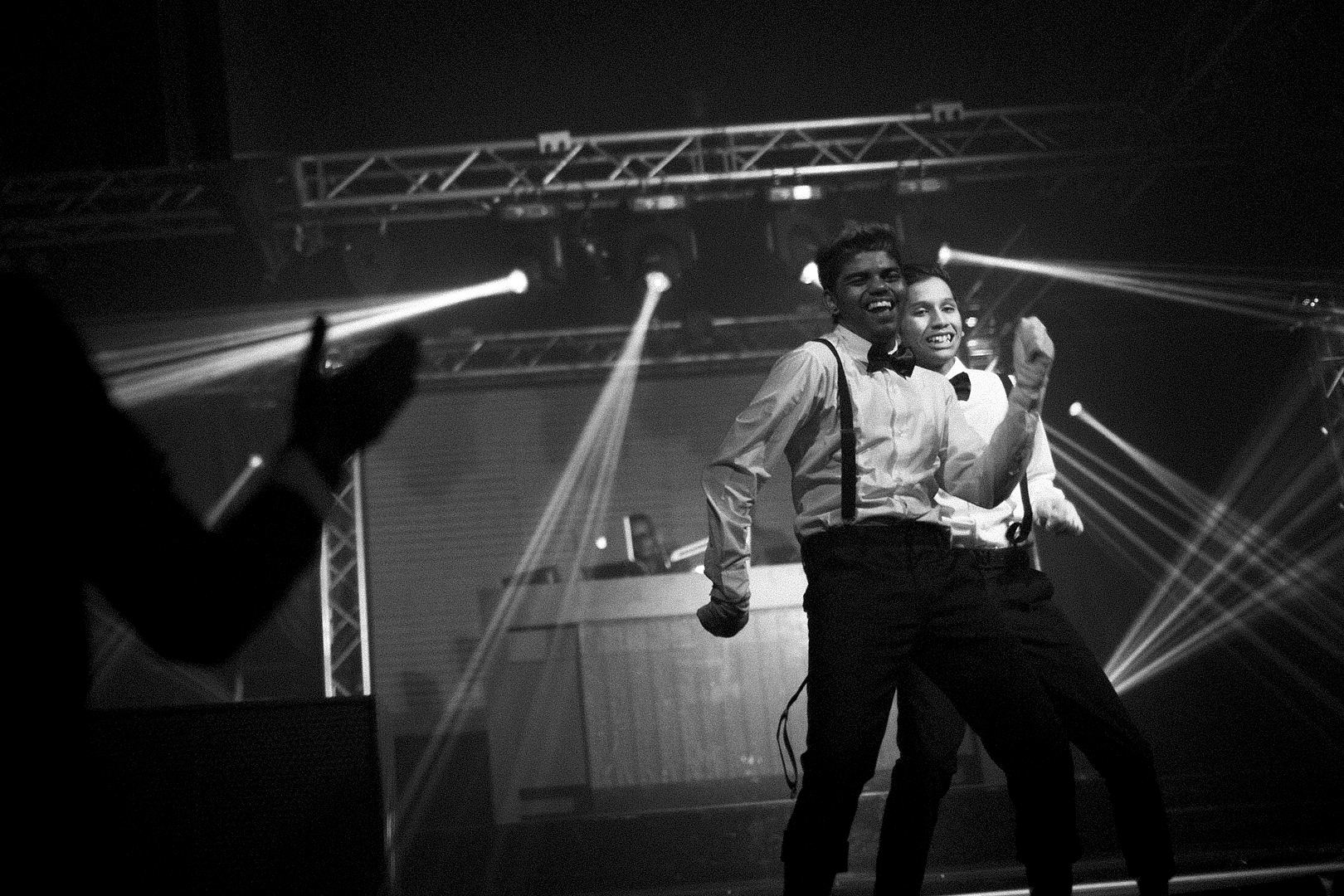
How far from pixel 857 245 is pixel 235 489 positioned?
836 centimetres

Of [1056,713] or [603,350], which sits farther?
Result: [603,350]

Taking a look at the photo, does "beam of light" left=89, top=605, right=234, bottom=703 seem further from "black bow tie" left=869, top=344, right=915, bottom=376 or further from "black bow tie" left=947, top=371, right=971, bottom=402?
"black bow tie" left=869, top=344, right=915, bottom=376

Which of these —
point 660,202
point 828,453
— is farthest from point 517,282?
point 828,453

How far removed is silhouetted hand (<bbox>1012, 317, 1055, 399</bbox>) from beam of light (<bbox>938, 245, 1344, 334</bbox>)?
19.6 ft

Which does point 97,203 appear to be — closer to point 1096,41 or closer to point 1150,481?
point 1096,41

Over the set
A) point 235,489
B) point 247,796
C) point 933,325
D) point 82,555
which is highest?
point 82,555

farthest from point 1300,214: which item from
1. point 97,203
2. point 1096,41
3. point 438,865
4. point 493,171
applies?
point 97,203

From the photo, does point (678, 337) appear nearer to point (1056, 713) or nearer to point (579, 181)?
point (579, 181)

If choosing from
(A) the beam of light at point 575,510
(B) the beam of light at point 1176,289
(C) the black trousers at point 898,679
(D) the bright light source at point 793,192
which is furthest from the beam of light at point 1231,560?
(C) the black trousers at point 898,679

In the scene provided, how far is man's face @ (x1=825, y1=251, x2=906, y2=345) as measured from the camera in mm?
3537

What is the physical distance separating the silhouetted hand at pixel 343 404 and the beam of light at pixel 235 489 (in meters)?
10.0

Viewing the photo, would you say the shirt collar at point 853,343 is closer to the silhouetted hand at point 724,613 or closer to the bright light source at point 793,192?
the silhouetted hand at point 724,613

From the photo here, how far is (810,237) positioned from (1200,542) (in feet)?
12.9

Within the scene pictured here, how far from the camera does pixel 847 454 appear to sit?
3.27 metres
